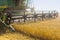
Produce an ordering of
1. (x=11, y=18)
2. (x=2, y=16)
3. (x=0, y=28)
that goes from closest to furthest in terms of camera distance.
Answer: (x=0, y=28), (x=2, y=16), (x=11, y=18)

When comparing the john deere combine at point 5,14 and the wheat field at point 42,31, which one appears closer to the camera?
the wheat field at point 42,31

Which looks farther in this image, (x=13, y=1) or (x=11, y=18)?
(x=13, y=1)

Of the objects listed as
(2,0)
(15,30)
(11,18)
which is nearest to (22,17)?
(11,18)

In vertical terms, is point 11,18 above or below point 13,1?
below

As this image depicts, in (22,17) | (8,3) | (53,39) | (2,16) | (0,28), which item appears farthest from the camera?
(8,3)

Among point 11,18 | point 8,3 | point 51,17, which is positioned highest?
point 8,3

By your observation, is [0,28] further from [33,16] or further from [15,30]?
[33,16]

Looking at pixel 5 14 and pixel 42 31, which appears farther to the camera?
pixel 5 14

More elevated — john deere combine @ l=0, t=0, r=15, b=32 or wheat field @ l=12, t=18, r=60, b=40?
john deere combine @ l=0, t=0, r=15, b=32

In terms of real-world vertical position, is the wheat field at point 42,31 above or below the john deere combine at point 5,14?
below

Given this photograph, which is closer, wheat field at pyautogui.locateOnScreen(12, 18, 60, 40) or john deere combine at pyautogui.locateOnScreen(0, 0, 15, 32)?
wheat field at pyautogui.locateOnScreen(12, 18, 60, 40)

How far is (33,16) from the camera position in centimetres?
1717

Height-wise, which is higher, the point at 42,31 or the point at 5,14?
the point at 5,14

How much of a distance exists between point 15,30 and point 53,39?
3.93m
